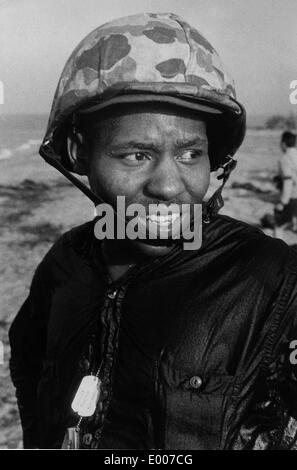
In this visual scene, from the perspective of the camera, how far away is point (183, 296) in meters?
1.87

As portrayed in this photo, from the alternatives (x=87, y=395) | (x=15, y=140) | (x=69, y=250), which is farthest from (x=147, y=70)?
(x=15, y=140)

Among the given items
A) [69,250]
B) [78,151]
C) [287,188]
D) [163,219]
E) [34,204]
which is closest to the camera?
[163,219]

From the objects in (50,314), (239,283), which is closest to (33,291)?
(50,314)

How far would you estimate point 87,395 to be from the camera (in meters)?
1.87

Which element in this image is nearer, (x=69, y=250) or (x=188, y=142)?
(x=188, y=142)

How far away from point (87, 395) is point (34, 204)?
7219 millimetres

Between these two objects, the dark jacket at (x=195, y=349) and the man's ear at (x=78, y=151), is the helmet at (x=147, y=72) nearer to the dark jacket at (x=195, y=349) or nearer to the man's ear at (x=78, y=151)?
the man's ear at (x=78, y=151)

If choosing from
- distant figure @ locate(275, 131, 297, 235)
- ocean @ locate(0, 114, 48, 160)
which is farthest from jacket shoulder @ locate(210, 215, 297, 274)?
ocean @ locate(0, 114, 48, 160)

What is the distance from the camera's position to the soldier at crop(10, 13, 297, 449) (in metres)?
1.76

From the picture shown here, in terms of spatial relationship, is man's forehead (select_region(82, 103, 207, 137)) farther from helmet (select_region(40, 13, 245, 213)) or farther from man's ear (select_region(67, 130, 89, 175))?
man's ear (select_region(67, 130, 89, 175))

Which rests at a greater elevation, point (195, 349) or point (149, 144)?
point (149, 144)

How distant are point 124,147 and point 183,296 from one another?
46cm

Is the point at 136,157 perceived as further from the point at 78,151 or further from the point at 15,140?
the point at 15,140

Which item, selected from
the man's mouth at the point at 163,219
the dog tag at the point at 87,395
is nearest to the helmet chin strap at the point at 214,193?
the man's mouth at the point at 163,219
